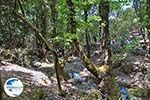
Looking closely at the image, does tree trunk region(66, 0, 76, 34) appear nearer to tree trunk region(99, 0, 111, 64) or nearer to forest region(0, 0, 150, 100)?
forest region(0, 0, 150, 100)

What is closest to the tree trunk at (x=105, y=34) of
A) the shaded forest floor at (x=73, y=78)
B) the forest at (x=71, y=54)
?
the forest at (x=71, y=54)

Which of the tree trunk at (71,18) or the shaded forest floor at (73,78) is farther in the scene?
the shaded forest floor at (73,78)

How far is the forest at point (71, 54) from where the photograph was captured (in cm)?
1022

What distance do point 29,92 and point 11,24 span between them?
13.4ft

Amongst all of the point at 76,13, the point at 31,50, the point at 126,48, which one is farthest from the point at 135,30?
the point at 76,13

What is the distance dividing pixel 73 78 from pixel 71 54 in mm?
14760

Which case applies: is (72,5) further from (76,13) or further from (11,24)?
(11,24)

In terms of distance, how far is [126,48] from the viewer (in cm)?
2745

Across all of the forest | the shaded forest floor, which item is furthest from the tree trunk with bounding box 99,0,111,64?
the shaded forest floor

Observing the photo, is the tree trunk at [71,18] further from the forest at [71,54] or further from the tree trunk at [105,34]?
the tree trunk at [105,34]

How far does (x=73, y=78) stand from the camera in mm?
18562

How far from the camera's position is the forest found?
1022 centimetres

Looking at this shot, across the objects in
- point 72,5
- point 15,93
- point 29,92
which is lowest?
point 29,92

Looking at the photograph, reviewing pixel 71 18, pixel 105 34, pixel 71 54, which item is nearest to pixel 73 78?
pixel 105 34
